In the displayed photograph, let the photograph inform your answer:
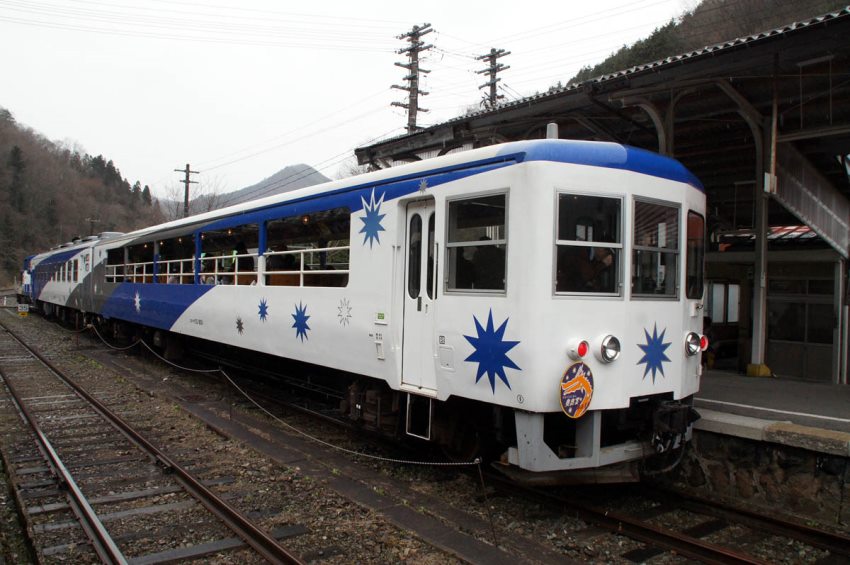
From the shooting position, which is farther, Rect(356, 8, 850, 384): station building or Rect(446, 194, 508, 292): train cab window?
Rect(356, 8, 850, 384): station building

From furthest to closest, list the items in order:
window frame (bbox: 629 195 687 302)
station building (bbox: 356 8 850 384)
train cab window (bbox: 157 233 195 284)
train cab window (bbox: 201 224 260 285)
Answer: train cab window (bbox: 157 233 195 284)
train cab window (bbox: 201 224 260 285)
station building (bbox: 356 8 850 384)
window frame (bbox: 629 195 687 302)

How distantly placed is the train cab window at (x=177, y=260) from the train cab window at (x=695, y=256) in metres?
8.22

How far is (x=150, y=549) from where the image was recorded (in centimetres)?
479

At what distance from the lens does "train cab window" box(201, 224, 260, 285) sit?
8969 mm

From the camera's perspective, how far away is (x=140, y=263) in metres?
13.8

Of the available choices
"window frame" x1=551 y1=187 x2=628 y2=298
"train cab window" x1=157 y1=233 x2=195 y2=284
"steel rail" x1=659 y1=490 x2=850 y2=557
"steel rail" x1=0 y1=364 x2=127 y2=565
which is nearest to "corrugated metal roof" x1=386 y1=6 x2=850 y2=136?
"window frame" x1=551 y1=187 x2=628 y2=298

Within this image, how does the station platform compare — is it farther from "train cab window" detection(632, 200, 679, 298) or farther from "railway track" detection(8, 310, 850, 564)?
"train cab window" detection(632, 200, 679, 298)

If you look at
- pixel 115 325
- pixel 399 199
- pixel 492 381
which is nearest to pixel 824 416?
pixel 492 381

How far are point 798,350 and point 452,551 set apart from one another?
967 centimetres

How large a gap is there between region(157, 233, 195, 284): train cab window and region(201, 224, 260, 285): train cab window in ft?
2.31

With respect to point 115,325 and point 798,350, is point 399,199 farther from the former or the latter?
point 115,325

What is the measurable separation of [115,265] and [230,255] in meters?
7.65

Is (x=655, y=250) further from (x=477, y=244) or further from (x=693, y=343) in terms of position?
(x=477, y=244)

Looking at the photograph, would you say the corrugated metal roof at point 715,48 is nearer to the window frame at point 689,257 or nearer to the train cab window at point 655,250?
the window frame at point 689,257
